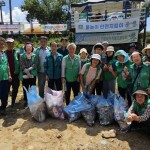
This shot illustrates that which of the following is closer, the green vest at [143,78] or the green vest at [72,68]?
the green vest at [143,78]

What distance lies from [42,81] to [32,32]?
1712cm

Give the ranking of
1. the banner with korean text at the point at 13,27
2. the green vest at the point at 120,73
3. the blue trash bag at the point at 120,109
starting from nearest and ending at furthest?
the blue trash bag at the point at 120,109
the green vest at the point at 120,73
the banner with korean text at the point at 13,27

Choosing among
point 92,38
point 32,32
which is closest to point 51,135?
point 92,38

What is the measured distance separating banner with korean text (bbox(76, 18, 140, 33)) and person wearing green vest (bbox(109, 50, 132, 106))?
8.63 m

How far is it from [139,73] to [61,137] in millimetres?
1773

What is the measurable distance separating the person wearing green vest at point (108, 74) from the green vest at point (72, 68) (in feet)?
1.85

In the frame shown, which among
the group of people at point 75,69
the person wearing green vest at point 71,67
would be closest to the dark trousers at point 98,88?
the group of people at point 75,69

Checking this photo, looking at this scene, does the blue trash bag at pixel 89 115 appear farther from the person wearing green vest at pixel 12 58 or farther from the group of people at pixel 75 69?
the person wearing green vest at pixel 12 58

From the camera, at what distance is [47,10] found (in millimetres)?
35438

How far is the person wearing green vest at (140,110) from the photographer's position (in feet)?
13.1

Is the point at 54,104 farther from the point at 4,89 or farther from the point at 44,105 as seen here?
the point at 4,89

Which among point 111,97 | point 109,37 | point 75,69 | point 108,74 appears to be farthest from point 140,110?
point 109,37

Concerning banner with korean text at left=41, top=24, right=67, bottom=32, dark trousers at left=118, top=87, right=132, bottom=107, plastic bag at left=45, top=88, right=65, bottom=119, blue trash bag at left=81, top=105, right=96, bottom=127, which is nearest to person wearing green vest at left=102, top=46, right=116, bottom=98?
dark trousers at left=118, top=87, right=132, bottom=107

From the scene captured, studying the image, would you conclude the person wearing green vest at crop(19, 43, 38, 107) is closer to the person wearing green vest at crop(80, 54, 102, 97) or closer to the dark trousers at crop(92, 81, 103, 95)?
the person wearing green vest at crop(80, 54, 102, 97)
